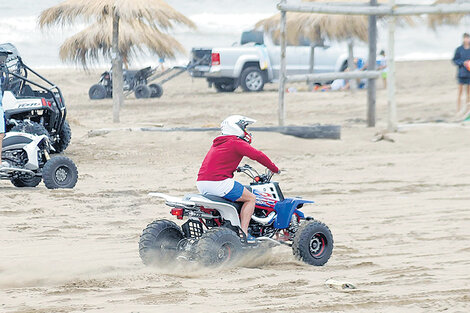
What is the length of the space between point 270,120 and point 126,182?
25.3ft

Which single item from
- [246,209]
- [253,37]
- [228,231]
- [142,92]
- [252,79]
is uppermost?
[253,37]

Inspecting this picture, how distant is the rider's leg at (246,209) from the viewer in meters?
7.55

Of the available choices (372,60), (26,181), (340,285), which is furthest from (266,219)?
(372,60)

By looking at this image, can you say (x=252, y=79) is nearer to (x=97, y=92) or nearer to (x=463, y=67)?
(x=97, y=92)

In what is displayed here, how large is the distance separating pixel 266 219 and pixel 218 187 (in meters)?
0.54

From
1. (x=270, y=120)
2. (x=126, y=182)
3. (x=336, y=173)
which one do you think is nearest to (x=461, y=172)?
(x=336, y=173)

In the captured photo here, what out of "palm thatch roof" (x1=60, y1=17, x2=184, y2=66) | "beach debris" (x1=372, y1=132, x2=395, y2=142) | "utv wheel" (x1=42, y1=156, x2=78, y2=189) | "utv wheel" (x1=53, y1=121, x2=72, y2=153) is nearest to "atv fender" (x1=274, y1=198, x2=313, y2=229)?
"utv wheel" (x1=42, y1=156, x2=78, y2=189)

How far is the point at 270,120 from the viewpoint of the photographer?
19.7 metres

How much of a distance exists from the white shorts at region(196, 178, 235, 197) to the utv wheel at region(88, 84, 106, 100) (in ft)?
62.3

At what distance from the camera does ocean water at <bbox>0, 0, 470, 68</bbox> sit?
44.0 meters

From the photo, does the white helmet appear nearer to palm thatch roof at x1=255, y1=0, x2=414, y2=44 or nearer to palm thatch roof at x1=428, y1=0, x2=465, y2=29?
palm thatch roof at x1=428, y1=0, x2=465, y2=29

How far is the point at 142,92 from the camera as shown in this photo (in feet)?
86.6

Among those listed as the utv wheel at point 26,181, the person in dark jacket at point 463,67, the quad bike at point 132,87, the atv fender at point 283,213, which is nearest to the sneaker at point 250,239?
the atv fender at point 283,213

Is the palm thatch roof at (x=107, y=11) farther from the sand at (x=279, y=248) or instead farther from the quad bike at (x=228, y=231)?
the quad bike at (x=228, y=231)
